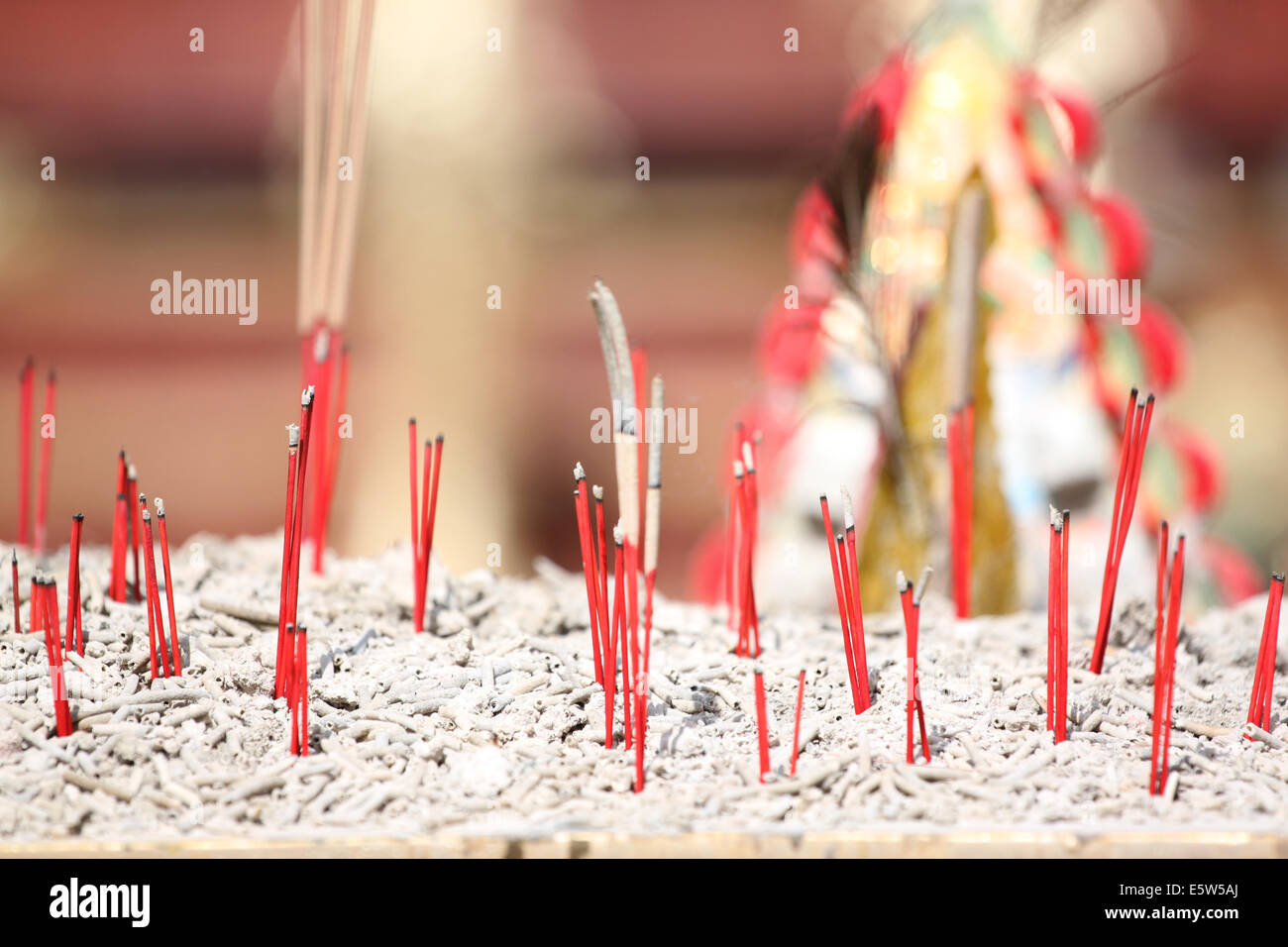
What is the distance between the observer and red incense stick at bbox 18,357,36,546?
131 cm

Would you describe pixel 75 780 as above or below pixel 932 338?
below

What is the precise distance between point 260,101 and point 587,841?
1.33m

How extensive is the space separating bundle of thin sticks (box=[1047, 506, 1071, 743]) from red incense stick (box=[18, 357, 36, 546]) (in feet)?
3.68

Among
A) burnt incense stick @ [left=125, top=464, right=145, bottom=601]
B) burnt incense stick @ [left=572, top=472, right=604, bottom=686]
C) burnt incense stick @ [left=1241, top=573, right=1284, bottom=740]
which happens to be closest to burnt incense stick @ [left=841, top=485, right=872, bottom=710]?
burnt incense stick @ [left=572, top=472, right=604, bottom=686]

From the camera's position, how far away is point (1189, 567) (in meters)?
1.64

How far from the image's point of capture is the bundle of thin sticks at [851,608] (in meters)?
0.93

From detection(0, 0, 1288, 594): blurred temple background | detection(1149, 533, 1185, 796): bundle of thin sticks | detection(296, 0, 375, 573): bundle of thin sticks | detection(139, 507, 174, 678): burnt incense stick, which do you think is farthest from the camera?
detection(0, 0, 1288, 594): blurred temple background

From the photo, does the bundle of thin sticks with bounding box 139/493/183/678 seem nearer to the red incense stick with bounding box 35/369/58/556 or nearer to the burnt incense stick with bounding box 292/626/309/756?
the burnt incense stick with bounding box 292/626/309/756

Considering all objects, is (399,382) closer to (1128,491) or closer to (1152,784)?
(1128,491)

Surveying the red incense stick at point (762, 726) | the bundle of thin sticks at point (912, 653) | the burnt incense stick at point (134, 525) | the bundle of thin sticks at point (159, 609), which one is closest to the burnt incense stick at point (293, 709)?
the bundle of thin sticks at point (159, 609)

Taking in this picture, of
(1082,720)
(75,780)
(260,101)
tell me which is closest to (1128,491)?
(1082,720)

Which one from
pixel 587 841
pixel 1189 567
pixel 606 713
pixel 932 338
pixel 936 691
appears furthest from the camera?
pixel 1189 567

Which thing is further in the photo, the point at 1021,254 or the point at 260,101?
the point at 260,101

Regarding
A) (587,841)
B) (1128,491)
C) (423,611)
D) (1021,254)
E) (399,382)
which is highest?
(1021,254)
